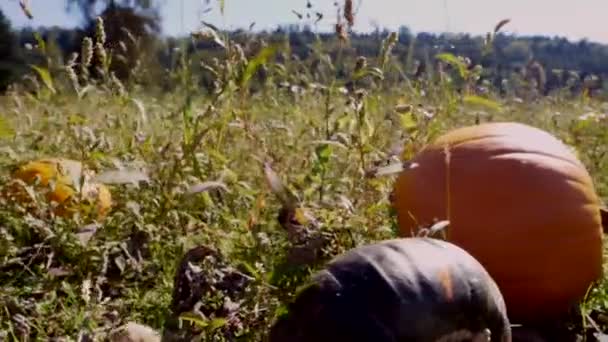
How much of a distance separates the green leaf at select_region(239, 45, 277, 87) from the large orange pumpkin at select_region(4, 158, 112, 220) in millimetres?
589

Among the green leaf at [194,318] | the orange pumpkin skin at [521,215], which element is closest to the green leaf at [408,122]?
the orange pumpkin skin at [521,215]

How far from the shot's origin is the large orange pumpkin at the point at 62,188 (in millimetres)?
3008

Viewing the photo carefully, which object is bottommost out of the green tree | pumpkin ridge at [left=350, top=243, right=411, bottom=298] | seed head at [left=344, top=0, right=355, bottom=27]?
the green tree

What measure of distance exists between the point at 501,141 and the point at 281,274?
1.02 m

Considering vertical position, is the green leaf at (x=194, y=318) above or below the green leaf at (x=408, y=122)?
below

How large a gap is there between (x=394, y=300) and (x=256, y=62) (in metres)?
1.02

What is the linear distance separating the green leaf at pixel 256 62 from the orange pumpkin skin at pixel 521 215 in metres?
0.62

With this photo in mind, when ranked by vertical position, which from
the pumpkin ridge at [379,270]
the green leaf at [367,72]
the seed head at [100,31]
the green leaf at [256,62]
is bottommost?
the pumpkin ridge at [379,270]

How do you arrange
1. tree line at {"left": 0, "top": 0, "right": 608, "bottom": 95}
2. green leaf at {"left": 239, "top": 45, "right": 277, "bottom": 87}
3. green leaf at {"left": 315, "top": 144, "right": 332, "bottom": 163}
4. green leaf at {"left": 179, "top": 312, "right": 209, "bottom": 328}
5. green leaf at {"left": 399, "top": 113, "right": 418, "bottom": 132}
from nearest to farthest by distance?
1. green leaf at {"left": 179, "top": 312, "right": 209, "bottom": 328}
2. green leaf at {"left": 239, "top": 45, "right": 277, "bottom": 87}
3. green leaf at {"left": 315, "top": 144, "right": 332, "bottom": 163}
4. green leaf at {"left": 399, "top": 113, "right": 418, "bottom": 132}
5. tree line at {"left": 0, "top": 0, "right": 608, "bottom": 95}

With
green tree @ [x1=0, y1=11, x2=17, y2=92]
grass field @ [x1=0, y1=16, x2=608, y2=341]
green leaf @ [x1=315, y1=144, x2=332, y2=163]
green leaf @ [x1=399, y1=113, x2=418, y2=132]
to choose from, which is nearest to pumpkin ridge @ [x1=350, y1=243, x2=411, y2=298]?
grass field @ [x1=0, y1=16, x2=608, y2=341]

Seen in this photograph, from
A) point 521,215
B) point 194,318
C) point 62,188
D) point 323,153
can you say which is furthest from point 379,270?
point 62,188

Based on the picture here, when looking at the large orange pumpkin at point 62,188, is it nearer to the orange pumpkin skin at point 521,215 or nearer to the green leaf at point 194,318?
the green leaf at point 194,318

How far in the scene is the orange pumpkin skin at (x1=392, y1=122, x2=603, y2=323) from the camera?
109 inches

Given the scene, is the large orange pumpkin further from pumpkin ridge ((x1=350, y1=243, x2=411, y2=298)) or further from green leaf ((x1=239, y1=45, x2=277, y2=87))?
pumpkin ridge ((x1=350, y1=243, x2=411, y2=298))
